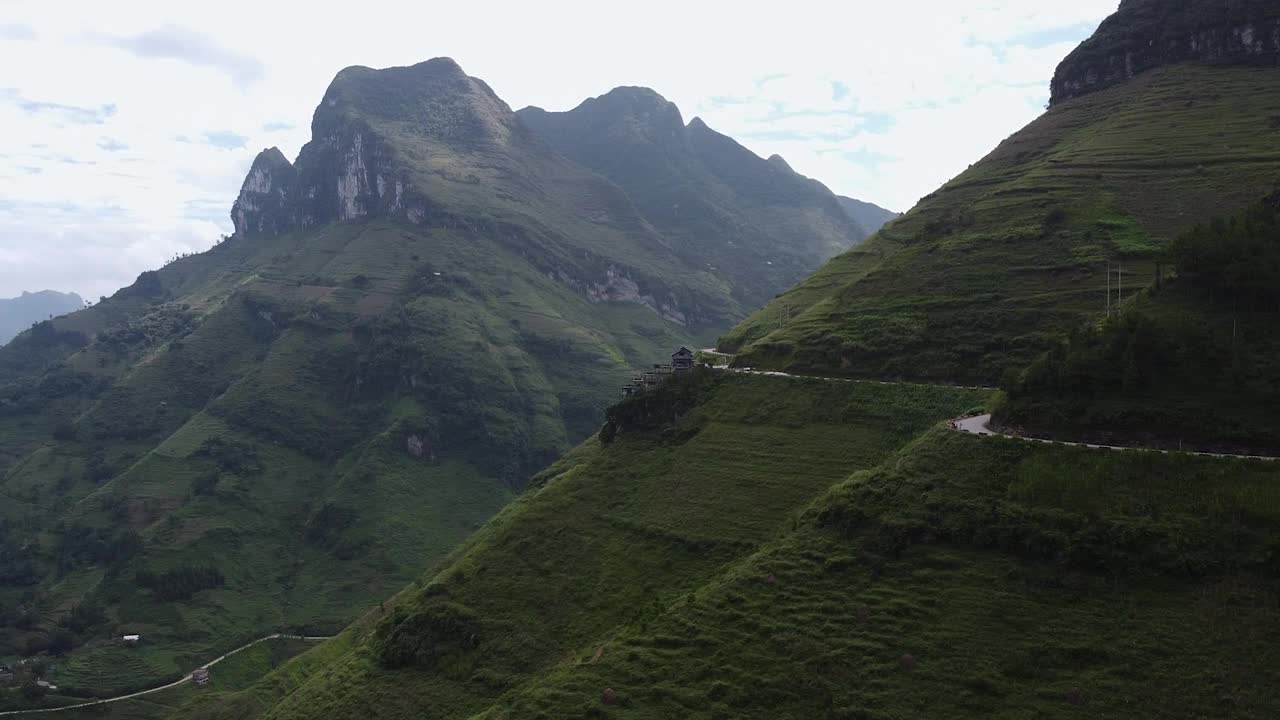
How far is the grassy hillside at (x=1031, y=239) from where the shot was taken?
90812 mm

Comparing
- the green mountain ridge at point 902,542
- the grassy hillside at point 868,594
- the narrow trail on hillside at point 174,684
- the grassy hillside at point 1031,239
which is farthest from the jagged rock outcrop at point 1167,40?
the narrow trail on hillside at point 174,684

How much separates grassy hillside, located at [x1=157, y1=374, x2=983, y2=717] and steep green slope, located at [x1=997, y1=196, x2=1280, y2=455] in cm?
1362

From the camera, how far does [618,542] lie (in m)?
78.1

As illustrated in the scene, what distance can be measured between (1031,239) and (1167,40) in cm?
7281

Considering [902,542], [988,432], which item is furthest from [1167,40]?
[902,542]

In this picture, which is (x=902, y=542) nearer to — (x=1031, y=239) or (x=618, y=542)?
(x=618, y=542)

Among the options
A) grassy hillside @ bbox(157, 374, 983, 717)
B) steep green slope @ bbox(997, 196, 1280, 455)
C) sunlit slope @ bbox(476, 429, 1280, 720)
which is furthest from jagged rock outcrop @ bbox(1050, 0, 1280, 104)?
sunlit slope @ bbox(476, 429, 1280, 720)

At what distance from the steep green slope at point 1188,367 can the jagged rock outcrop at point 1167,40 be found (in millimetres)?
90959

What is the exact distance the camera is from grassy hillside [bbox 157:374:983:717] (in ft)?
229

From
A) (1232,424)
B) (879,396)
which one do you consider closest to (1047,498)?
(1232,424)

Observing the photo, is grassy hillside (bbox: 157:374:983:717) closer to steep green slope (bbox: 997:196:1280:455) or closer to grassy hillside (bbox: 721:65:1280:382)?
grassy hillside (bbox: 721:65:1280:382)

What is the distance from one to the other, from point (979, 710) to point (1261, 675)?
13232 millimetres

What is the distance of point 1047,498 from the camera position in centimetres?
5741

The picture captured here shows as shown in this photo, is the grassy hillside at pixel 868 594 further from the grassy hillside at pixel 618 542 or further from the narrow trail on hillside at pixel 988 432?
the narrow trail on hillside at pixel 988 432
